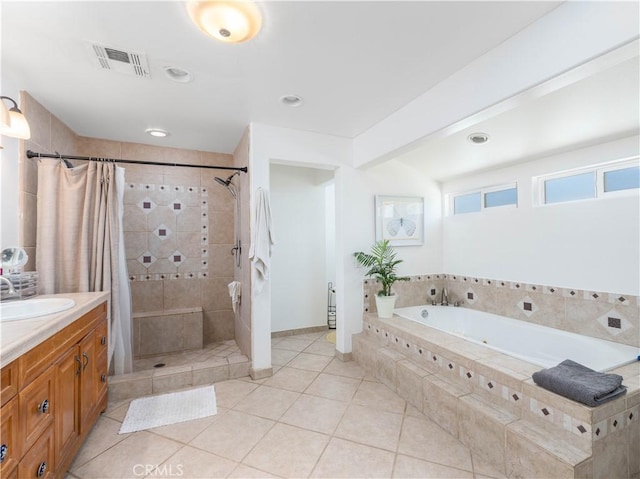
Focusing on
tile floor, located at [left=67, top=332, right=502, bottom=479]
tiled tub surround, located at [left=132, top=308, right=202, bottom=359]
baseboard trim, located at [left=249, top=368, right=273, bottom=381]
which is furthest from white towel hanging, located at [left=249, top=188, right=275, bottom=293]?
tiled tub surround, located at [left=132, top=308, right=202, bottom=359]

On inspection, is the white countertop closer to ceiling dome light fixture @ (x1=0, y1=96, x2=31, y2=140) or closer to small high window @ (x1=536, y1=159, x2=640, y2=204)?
ceiling dome light fixture @ (x1=0, y1=96, x2=31, y2=140)

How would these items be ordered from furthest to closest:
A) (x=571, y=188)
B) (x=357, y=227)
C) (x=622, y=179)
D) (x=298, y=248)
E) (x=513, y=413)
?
Result: (x=298, y=248)
(x=357, y=227)
(x=571, y=188)
(x=622, y=179)
(x=513, y=413)

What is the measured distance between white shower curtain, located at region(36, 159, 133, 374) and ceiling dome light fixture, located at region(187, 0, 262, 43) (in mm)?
1734

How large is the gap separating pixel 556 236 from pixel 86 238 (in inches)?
160

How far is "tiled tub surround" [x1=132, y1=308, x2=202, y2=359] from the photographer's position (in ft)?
10.4

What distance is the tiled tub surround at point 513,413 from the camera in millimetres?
1405

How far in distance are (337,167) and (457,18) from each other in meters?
1.82

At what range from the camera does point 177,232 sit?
3.50 meters

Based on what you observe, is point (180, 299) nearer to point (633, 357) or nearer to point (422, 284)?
point (422, 284)

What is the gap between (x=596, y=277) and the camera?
233cm

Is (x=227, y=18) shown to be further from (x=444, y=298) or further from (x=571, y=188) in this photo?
(x=444, y=298)

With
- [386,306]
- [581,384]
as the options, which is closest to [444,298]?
[386,306]

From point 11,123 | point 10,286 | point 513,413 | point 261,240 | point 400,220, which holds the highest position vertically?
point 11,123

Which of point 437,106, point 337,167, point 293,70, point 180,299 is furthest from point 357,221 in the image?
point 180,299
